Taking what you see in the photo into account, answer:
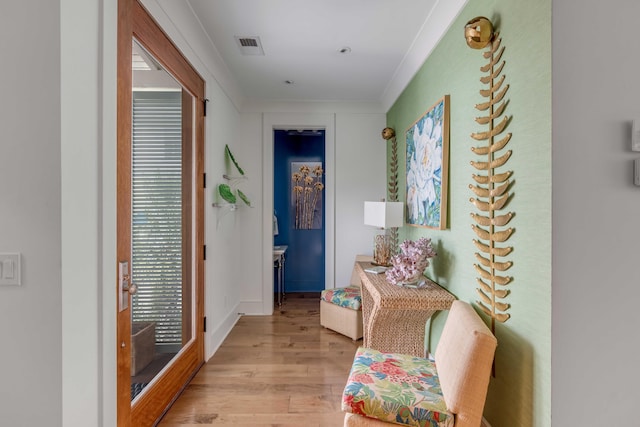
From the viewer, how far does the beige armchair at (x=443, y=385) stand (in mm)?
1299

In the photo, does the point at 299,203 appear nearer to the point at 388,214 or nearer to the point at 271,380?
the point at 388,214

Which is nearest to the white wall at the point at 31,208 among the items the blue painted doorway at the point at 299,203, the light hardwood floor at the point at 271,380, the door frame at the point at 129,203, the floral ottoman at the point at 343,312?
the door frame at the point at 129,203

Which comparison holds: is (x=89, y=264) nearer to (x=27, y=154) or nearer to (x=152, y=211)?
(x=27, y=154)

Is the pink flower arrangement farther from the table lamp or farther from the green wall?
the table lamp

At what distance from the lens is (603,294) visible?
117 centimetres

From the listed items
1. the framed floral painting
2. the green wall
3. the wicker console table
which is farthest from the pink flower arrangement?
the green wall

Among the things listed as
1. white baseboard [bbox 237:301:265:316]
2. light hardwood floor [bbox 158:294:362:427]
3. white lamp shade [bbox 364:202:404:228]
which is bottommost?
light hardwood floor [bbox 158:294:362:427]

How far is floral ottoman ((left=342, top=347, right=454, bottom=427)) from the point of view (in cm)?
137

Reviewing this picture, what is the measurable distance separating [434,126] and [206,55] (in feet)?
6.07

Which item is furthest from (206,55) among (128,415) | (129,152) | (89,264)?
(128,415)

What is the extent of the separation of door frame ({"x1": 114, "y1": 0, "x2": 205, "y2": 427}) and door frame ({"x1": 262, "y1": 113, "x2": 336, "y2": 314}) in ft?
4.46

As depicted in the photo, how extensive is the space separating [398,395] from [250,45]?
2621 millimetres

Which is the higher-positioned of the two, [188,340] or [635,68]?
[635,68]

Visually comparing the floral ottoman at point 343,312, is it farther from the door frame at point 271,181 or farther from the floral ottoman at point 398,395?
the floral ottoman at point 398,395
